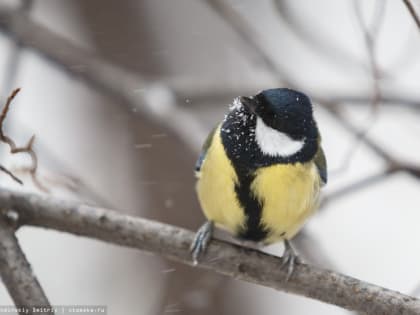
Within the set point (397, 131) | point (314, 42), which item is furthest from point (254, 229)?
point (397, 131)

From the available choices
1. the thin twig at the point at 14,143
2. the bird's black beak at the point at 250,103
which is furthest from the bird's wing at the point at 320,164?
the thin twig at the point at 14,143

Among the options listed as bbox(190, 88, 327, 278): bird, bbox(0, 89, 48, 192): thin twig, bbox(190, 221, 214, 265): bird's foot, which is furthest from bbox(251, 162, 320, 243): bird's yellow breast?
bbox(0, 89, 48, 192): thin twig

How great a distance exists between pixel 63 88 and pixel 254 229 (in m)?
2.47

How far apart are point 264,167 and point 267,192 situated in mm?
60

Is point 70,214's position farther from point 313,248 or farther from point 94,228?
point 313,248

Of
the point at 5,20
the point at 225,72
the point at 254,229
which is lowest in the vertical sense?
the point at 254,229

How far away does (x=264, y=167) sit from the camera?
175 cm

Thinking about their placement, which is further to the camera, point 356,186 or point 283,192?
point 356,186

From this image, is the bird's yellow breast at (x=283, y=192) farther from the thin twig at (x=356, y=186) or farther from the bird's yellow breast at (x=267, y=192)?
the thin twig at (x=356, y=186)

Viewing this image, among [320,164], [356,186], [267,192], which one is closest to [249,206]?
[267,192]

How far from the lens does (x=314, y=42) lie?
9.37ft

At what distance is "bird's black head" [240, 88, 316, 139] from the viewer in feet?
5.54

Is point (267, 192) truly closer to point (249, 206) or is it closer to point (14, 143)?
point (249, 206)

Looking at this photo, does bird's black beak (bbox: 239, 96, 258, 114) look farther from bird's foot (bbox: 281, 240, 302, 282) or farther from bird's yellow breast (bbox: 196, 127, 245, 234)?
bird's foot (bbox: 281, 240, 302, 282)
